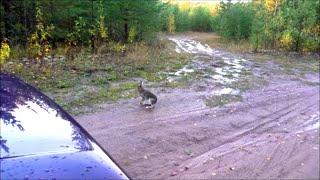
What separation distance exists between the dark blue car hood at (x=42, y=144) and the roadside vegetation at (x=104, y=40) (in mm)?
6062

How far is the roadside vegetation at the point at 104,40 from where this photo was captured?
11133mm

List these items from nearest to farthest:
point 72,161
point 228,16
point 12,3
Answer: point 72,161 → point 12,3 → point 228,16

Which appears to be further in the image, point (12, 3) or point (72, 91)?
point (12, 3)

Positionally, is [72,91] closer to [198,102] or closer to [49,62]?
[198,102]

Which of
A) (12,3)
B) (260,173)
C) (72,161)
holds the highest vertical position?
(12,3)

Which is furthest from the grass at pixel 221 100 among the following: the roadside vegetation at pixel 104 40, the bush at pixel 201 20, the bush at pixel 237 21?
the bush at pixel 201 20

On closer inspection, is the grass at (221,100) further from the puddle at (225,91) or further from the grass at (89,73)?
the grass at (89,73)

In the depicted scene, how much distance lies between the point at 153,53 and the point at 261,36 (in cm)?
730

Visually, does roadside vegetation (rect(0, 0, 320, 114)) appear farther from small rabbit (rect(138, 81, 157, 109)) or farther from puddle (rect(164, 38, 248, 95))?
small rabbit (rect(138, 81, 157, 109))

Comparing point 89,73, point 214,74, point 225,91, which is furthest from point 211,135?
point 214,74

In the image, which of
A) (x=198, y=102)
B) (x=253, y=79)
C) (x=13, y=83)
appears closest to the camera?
(x=13, y=83)

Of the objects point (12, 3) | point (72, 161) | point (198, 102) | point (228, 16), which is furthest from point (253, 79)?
point (228, 16)

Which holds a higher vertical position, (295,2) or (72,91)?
(295,2)

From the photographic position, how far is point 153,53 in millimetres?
17938
